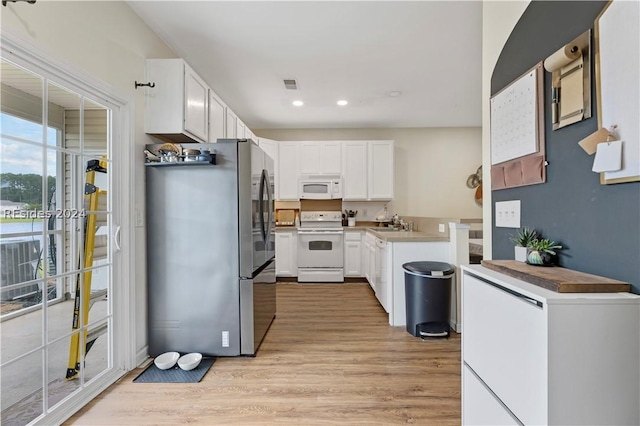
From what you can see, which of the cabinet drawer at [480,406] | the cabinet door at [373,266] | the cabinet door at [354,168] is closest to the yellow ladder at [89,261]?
the cabinet drawer at [480,406]

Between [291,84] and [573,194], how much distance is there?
3021 millimetres

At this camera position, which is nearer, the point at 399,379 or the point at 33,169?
the point at 33,169

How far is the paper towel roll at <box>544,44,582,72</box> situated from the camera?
3.36 feet

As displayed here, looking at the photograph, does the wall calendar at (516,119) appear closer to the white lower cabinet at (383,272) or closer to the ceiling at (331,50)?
the ceiling at (331,50)

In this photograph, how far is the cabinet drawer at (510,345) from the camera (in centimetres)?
85

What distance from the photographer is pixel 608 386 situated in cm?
83

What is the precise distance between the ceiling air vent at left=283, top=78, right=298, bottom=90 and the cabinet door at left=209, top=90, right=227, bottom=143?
78cm

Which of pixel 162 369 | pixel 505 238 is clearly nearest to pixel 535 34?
pixel 505 238

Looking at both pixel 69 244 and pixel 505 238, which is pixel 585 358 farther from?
pixel 69 244

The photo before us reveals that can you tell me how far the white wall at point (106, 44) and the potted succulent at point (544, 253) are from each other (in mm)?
2507

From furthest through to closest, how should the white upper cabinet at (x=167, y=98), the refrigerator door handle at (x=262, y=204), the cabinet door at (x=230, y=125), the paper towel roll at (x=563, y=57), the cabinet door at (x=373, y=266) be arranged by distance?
1. the cabinet door at (x=373, y=266)
2. the cabinet door at (x=230, y=125)
3. the refrigerator door handle at (x=262, y=204)
4. the white upper cabinet at (x=167, y=98)
5. the paper towel roll at (x=563, y=57)

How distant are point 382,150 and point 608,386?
4.46m

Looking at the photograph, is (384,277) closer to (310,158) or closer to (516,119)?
(516,119)

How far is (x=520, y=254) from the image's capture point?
1.29m
